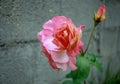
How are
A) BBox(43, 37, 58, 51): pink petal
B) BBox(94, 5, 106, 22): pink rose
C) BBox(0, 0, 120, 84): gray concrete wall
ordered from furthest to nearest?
BBox(0, 0, 120, 84): gray concrete wall, BBox(94, 5, 106, 22): pink rose, BBox(43, 37, 58, 51): pink petal

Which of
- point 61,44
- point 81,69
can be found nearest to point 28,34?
point 81,69

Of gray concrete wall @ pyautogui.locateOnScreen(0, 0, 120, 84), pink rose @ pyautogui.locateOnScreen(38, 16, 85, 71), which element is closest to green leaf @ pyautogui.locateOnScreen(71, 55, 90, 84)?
pink rose @ pyautogui.locateOnScreen(38, 16, 85, 71)

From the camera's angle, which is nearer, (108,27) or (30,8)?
(30,8)

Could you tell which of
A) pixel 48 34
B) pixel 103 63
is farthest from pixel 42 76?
pixel 103 63

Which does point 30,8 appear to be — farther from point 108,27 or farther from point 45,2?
point 108,27

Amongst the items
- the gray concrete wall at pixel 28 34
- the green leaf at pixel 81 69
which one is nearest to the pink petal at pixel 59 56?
the green leaf at pixel 81 69

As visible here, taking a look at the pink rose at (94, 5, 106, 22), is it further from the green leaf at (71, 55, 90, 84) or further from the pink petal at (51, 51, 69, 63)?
the pink petal at (51, 51, 69, 63)

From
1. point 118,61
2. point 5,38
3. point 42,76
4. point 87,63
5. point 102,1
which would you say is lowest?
point 118,61

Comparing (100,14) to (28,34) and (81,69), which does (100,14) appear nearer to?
(81,69)
